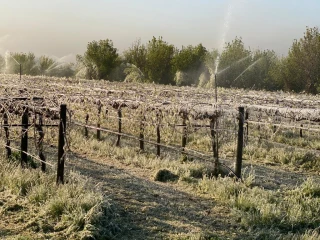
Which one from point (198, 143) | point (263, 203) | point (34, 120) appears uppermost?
point (34, 120)

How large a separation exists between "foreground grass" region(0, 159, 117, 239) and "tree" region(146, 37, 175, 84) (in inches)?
1438

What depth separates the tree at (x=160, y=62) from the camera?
44.6 metres

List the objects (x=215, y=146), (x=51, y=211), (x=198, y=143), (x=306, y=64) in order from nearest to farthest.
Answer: (x=51, y=211) → (x=215, y=146) → (x=198, y=143) → (x=306, y=64)

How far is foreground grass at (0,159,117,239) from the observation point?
658 cm

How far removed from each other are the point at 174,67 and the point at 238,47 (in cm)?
684

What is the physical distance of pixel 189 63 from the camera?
43.5 metres

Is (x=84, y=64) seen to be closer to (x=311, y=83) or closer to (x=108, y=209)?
(x=311, y=83)

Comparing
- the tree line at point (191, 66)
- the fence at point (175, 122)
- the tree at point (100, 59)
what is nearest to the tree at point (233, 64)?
the tree line at point (191, 66)

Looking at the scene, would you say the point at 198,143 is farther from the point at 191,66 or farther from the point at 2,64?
the point at 2,64

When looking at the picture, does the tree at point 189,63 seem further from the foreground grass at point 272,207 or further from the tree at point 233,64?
the foreground grass at point 272,207

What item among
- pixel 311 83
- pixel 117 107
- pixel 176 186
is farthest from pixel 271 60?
pixel 176 186

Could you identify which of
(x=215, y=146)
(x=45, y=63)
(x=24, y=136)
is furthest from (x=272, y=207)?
(x=45, y=63)

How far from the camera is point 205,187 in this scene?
9195mm

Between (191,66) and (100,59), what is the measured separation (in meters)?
9.01
